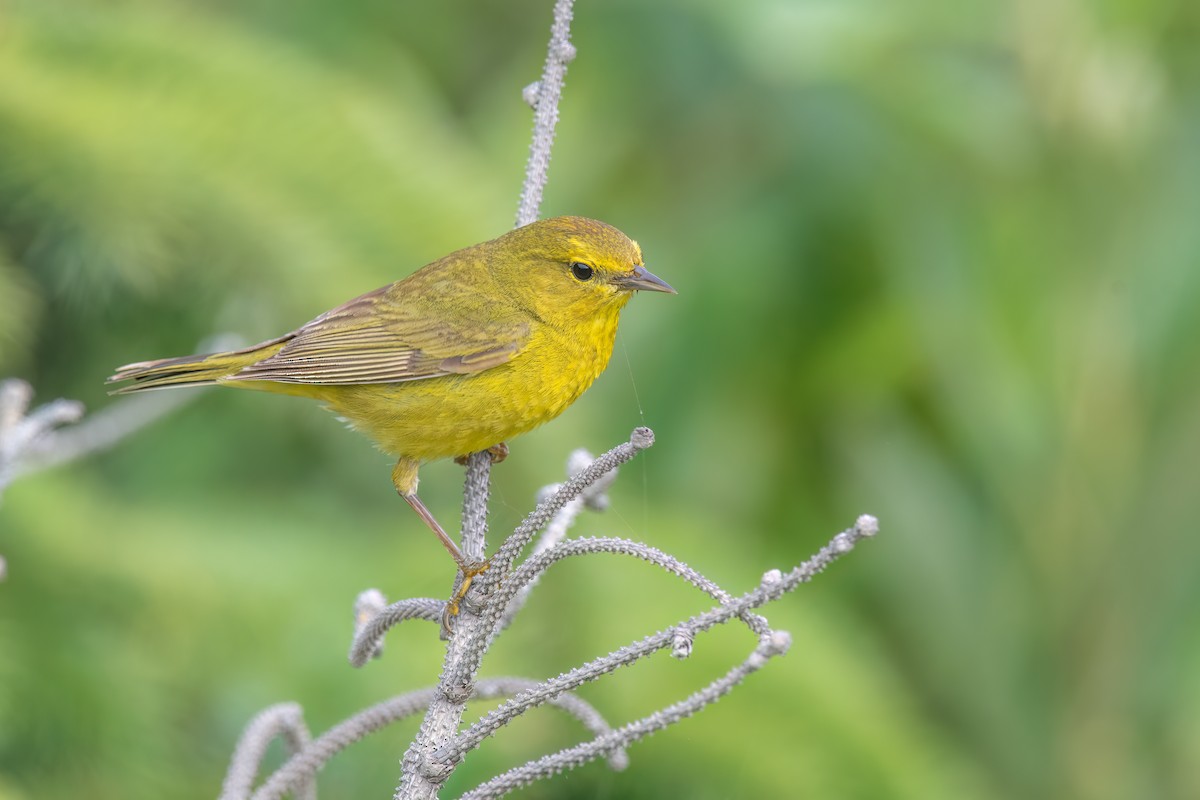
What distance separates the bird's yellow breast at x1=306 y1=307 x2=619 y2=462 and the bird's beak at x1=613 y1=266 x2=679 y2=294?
9 cm

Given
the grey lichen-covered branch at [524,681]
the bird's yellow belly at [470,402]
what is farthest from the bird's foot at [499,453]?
the grey lichen-covered branch at [524,681]

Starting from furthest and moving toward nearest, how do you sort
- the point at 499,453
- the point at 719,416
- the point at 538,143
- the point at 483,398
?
1. the point at 719,416
2. the point at 499,453
3. the point at 483,398
4. the point at 538,143

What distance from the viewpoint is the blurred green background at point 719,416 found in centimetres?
293

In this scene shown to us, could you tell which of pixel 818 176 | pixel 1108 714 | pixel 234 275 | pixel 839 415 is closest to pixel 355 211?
pixel 234 275

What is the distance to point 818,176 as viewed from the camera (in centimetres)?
461

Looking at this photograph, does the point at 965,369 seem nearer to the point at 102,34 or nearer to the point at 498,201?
the point at 498,201

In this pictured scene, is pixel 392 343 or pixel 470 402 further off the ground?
pixel 392 343

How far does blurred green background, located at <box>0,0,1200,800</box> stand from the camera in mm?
2932

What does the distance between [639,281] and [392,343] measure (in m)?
0.57

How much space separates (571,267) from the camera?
3010 millimetres

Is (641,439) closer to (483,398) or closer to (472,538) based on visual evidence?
(472,538)

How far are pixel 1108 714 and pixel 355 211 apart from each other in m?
2.15

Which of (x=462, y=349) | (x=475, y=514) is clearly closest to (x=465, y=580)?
(x=475, y=514)

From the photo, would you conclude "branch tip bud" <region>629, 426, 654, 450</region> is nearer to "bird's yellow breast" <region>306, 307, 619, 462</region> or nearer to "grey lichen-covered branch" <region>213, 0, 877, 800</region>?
"grey lichen-covered branch" <region>213, 0, 877, 800</region>
